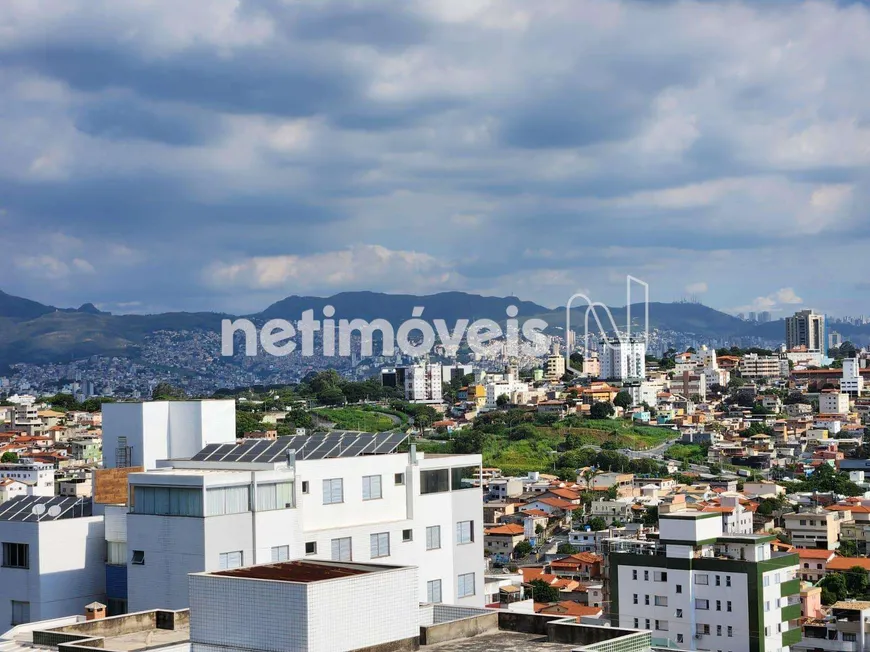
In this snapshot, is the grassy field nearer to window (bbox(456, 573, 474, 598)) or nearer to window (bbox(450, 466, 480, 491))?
window (bbox(450, 466, 480, 491))

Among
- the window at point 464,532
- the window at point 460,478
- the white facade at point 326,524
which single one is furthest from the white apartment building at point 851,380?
the white facade at point 326,524

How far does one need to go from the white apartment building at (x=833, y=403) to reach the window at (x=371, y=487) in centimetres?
10570

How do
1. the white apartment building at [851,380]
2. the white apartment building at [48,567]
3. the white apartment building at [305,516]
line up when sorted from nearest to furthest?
the white apartment building at [305,516], the white apartment building at [48,567], the white apartment building at [851,380]

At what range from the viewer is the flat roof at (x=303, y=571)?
10.0 metres

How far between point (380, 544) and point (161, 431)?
4447 mm

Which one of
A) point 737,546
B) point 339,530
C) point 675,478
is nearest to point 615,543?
point 737,546

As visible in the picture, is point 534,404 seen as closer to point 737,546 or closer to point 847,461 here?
point 847,461

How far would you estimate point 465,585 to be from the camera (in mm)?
17859

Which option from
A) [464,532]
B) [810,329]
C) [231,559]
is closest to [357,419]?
[464,532]

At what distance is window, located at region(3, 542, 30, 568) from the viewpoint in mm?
15797

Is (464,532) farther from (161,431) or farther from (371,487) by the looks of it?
(161,431)

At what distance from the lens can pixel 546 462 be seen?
8381 centimetres

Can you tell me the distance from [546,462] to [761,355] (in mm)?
75626

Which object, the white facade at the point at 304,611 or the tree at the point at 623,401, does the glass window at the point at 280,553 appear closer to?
the white facade at the point at 304,611
